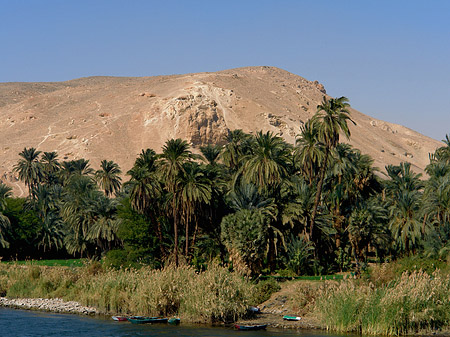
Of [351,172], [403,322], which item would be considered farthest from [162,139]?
[403,322]

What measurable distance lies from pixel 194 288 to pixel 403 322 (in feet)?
36.3

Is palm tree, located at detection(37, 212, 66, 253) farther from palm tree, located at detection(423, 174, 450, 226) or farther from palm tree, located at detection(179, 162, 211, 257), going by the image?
palm tree, located at detection(423, 174, 450, 226)

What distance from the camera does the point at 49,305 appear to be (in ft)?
133

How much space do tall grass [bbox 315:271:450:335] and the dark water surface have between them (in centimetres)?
176

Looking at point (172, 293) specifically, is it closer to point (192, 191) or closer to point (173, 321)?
point (173, 321)

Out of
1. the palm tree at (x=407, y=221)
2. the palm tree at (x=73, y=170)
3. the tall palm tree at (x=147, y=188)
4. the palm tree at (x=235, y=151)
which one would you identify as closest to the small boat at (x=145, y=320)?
the tall palm tree at (x=147, y=188)

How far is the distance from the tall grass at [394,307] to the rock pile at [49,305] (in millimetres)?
15825

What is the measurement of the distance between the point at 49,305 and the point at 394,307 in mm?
22773

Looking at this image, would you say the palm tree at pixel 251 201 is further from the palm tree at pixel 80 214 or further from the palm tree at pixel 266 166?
the palm tree at pixel 80 214

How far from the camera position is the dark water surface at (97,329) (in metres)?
31.1

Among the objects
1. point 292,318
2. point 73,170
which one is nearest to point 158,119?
point 73,170

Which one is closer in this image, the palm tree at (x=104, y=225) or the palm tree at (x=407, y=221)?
the palm tree at (x=407, y=221)

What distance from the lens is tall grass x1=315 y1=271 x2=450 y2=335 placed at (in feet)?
93.7

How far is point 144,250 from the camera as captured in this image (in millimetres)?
49344
